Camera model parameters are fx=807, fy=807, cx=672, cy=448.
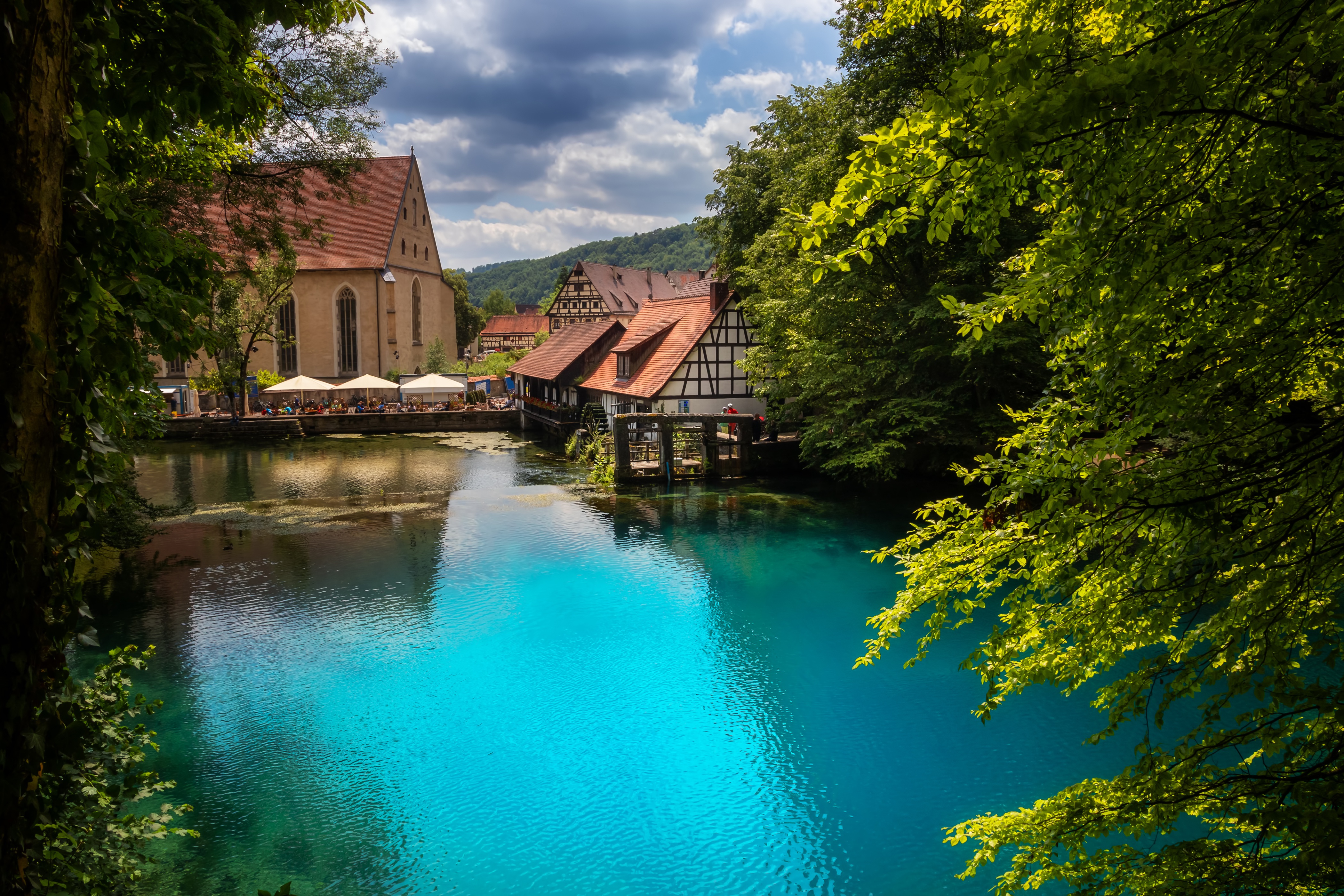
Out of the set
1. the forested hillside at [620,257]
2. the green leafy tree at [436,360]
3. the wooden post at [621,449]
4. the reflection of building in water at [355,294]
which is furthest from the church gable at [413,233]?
the forested hillside at [620,257]

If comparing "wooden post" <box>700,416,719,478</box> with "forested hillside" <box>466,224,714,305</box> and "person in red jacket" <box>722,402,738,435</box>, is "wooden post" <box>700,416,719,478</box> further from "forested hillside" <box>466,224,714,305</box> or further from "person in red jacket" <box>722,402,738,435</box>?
"forested hillside" <box>466,224,714,305</box>

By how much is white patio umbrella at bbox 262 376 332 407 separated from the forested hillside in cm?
11576

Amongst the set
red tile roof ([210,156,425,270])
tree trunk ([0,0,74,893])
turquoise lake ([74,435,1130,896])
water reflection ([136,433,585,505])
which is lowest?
turquoise lake ([74,435,1130,896])

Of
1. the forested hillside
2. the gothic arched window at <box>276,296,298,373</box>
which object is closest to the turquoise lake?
the gothic arched window at <box>276,296,298,373</box>

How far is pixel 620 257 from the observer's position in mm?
175375

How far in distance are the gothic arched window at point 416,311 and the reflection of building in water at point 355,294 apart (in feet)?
5.20

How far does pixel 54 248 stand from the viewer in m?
2.59

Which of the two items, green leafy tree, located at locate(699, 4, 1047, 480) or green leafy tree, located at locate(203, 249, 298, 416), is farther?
green leafy tree, located at locate(203, 249, 298, 416)

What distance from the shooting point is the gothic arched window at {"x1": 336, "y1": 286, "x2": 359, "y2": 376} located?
49.3 m

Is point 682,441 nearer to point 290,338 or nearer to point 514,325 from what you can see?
point 290,338

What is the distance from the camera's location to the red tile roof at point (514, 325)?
3499 inches

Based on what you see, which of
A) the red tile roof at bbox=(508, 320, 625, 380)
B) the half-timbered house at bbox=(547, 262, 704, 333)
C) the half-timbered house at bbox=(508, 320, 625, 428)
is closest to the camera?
the half-timbered house at bbox=(508, 320, 625, 428)

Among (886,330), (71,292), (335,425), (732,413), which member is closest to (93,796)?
(71,292)

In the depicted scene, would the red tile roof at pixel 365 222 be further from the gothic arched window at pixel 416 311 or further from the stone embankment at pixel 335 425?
the stone embankment at pixel 335 425
